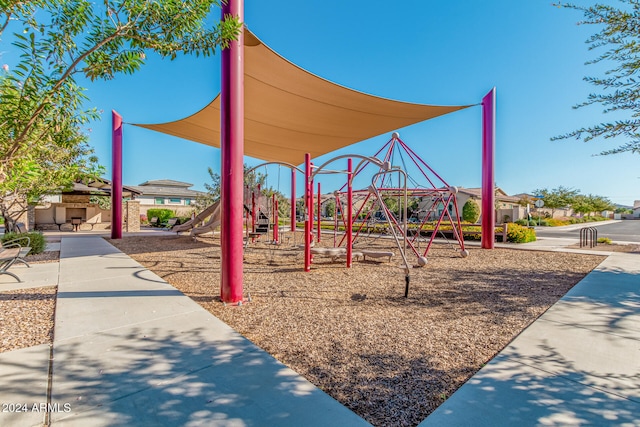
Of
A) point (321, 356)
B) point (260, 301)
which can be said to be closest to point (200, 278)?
point (260, 301)

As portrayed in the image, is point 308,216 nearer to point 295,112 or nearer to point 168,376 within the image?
point 295,112

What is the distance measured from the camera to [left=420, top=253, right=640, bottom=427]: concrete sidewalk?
157 cm

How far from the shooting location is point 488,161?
28.2 feet

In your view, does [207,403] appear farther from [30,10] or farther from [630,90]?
[630,90]

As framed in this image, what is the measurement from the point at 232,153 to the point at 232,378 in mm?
2381

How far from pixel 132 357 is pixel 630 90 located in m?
7.39

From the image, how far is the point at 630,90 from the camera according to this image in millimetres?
4629

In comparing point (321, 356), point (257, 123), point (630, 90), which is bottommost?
point (321, 356)

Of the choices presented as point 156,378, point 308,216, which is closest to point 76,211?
point 308,216

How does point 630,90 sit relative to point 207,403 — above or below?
above

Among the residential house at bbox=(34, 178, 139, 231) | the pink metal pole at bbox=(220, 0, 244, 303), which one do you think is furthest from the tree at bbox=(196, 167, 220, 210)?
the pink metal pole at bbox=(220, 0, 244, 303)

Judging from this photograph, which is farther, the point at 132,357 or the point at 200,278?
the point at 200,278

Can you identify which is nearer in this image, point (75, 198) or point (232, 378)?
point (232, 378)

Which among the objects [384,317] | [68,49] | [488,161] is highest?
[488,161]
